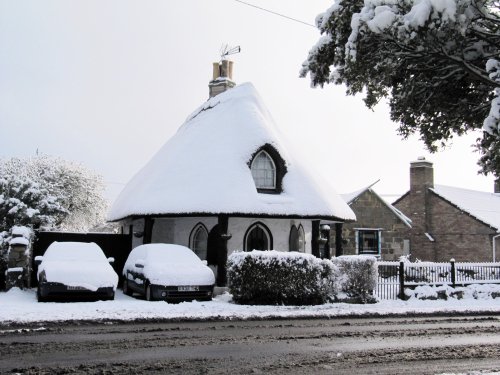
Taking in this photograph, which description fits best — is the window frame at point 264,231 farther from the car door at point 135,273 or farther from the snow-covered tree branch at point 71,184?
the snow-covered tree branch at point 71,184

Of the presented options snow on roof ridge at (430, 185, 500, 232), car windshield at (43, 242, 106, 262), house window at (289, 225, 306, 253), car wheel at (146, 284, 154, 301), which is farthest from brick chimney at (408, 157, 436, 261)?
car windshield at (43, 242, 106, 262)

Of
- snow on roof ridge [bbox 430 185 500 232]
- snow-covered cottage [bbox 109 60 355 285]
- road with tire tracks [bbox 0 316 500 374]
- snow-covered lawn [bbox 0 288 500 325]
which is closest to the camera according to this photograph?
road with tire tracks [bbox 0 316 500 374]

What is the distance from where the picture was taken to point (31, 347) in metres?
8.11

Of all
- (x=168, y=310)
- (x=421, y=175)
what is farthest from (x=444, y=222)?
(x=168, y=310)

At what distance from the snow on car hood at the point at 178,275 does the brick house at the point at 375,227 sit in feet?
57.2

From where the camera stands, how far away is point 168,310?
1347 centimetres

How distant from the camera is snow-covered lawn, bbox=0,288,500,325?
12.0m

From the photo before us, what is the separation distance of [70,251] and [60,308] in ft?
10.2

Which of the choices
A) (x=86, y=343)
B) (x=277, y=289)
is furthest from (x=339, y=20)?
(x=277, y=289)

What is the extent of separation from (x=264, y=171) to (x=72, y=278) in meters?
9.27

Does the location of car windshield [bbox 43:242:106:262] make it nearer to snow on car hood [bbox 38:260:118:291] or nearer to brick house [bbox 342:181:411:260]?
snow on car hood [bbox 38:260:118:291]

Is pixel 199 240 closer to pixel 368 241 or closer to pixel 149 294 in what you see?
pixel 149 294

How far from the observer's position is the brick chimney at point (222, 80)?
29734 millimetres

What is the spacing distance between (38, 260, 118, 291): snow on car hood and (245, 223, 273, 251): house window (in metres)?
6.99
